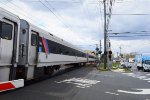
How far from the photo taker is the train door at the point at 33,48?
1611 centimetres

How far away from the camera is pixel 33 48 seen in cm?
1656

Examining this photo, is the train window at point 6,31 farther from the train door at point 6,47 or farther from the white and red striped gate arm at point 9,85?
the white and red striped gate arm at point 9,85

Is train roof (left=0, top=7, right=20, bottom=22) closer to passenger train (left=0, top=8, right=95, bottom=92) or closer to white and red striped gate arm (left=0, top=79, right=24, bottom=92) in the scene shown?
passenger train (left=0, top=8, right=95, bottom=92)

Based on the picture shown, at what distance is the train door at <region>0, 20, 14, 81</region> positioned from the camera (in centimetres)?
1193

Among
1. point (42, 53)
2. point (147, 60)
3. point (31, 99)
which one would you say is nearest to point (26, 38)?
point (42, 53)

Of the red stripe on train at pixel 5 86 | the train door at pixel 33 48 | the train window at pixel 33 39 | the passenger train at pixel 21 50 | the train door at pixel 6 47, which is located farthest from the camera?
the train window at pixel 33 39

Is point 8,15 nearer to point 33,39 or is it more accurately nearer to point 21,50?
point 21,50

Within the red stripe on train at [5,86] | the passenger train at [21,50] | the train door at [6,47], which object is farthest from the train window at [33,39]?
the red stripe on train at [5,86]

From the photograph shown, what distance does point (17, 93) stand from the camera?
41.9 feet

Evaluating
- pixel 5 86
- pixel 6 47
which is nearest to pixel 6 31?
pixel 6 47

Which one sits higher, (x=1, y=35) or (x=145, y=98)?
(x=1, y=35)

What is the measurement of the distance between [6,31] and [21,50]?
2733 mm

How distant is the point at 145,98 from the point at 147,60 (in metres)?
36.4

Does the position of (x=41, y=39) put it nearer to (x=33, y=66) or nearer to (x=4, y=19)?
(x=33, y=66)
